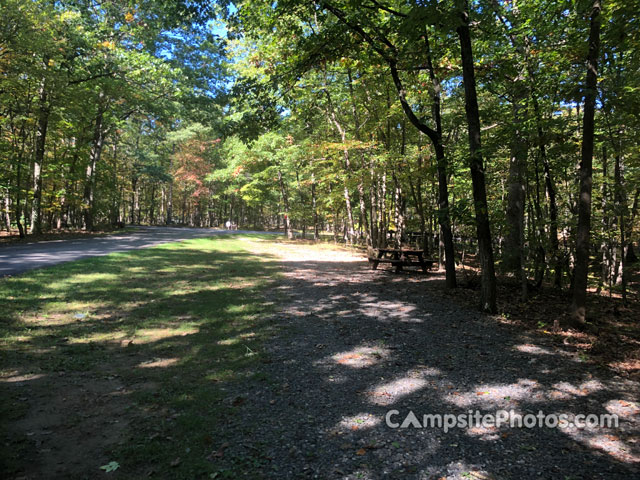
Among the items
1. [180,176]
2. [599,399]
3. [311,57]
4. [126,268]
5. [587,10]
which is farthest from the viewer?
[180,176]

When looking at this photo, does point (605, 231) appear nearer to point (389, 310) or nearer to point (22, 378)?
point (389, 310)

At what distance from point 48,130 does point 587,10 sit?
24.4 m

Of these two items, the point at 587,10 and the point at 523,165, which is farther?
the point at 523,165

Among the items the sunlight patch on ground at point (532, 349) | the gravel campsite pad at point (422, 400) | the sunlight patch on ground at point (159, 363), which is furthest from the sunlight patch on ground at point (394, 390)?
the sunlight patch on ground at point (159, 363)

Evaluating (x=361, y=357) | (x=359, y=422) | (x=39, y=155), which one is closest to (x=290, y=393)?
(x=359, y=422)

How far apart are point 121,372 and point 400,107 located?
1238cm

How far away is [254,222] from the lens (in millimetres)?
62250

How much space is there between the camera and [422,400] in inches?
135

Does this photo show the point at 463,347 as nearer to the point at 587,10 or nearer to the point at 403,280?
the point at 403,280

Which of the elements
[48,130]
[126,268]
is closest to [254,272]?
[126,268]

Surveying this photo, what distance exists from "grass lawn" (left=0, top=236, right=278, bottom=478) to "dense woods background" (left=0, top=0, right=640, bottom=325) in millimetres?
4543

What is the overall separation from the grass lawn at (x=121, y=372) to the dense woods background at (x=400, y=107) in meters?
4.54

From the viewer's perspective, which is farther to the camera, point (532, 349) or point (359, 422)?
point (532, 349)

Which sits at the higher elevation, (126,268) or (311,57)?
(311,57)
